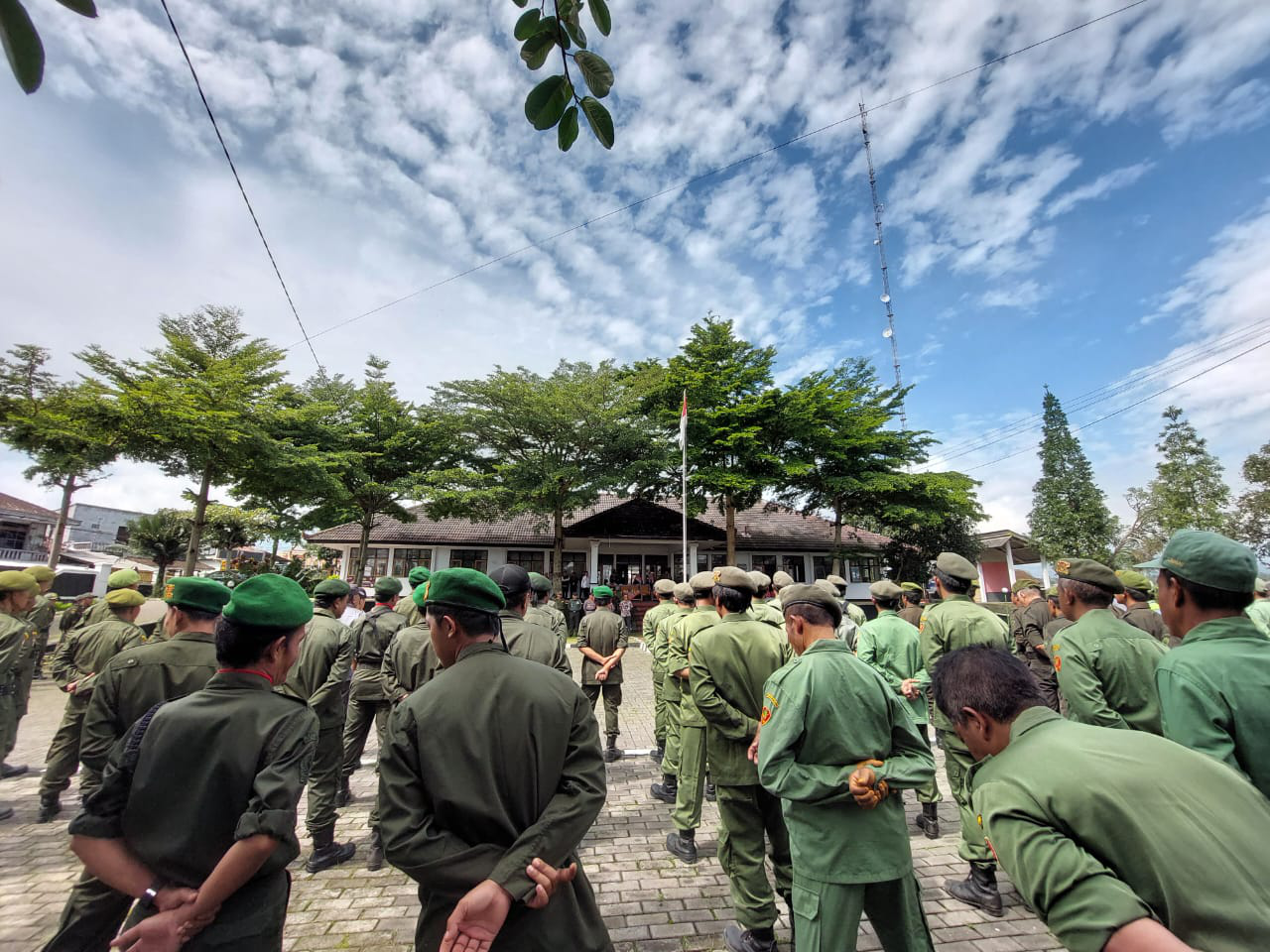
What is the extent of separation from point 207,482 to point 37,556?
96.8ft

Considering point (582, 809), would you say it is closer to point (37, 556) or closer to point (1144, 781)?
point (1144, 781)

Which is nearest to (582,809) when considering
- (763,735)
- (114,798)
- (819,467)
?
(763,735)

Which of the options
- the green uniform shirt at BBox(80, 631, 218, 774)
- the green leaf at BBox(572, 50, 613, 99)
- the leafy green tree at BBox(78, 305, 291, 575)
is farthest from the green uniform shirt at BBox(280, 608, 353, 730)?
the leafy green tree at BBox(78, 305, 291, 575)

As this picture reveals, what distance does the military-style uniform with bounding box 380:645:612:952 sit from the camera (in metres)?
1.52

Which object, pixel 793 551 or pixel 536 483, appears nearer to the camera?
pixel 536 483

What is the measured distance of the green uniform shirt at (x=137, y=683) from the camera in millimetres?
2479

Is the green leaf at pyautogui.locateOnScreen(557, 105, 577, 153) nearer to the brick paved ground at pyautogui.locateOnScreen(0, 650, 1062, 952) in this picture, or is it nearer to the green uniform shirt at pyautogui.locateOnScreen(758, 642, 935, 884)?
the green uniform shirt at pyautogui.locateOnScreen(758, 642, 935, 884)

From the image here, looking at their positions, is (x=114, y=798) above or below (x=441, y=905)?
above

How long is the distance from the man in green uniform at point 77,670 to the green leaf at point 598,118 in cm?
538

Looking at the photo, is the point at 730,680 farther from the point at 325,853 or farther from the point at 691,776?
the point at 325,853

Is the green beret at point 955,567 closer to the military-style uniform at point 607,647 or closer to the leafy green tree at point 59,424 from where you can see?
the military-style uniform at point 607,647

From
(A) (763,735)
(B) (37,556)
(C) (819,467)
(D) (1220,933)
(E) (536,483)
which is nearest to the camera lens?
(D) (1220,933)

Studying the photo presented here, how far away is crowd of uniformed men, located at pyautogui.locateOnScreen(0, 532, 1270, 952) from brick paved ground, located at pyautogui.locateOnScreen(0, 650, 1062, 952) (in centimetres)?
33

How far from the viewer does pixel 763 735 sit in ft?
7.91
